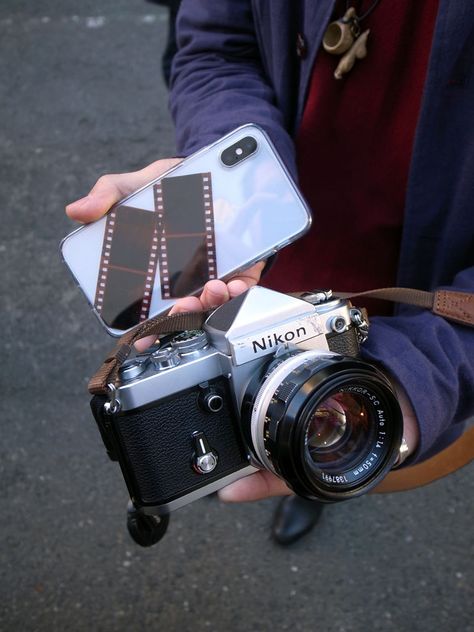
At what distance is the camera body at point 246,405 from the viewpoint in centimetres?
80

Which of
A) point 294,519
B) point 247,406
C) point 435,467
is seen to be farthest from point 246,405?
point 294,519

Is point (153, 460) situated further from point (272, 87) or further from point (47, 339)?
point (47, 339)

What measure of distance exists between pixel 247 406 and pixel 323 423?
103 mm

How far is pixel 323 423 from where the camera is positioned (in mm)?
875

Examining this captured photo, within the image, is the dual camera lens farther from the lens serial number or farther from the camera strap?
the lens serial number

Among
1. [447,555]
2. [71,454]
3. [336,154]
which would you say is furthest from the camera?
[71,454]

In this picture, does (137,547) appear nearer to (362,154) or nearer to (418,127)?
(362,154)

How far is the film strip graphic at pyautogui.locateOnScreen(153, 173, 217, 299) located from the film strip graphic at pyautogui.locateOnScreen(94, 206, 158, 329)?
0.07 feet

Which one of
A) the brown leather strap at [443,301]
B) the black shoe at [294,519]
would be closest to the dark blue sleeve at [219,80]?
the brown leather strap at [443,301]

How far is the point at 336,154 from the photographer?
3.51 feet

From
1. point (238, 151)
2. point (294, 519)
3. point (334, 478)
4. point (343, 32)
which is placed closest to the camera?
point (334, 478)

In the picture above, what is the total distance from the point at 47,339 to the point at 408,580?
120 cm

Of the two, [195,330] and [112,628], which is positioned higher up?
[195,330]

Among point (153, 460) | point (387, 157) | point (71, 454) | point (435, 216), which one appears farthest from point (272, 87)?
point (71, 454)
